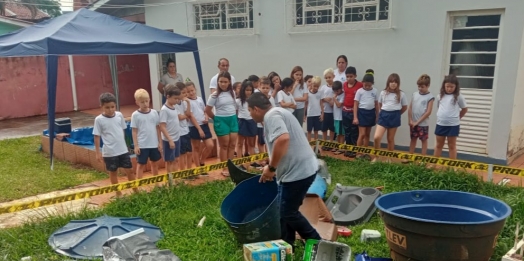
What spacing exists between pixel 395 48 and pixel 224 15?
4812 millimetres

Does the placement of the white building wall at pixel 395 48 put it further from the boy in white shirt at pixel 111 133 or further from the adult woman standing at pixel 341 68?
the boy in white shirt at pixel 111 133

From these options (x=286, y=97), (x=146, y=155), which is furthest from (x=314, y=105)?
(x=146, y=155)

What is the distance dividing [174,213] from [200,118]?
6.59 ft

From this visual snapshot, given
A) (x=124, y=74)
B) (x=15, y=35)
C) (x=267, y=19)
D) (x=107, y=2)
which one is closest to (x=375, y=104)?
(x=267, y=19)

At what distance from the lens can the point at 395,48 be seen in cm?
791

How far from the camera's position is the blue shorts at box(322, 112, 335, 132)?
26.1 ft

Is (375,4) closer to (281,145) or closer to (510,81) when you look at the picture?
(510,81)

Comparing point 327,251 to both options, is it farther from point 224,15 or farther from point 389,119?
point 224,15

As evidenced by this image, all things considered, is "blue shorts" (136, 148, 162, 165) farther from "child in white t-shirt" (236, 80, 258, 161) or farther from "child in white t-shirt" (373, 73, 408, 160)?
"child in white t-shirt" (373, 73, 408, 160)

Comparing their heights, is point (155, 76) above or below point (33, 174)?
above

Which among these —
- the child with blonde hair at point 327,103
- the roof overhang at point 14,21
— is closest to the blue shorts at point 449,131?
the child with blonde hair at point 327,103

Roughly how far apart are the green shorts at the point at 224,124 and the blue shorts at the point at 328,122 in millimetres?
2088

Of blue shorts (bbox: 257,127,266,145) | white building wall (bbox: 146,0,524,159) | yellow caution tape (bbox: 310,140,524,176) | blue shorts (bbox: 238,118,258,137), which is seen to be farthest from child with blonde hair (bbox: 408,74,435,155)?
blue shorts (bbox: 238,118,258,137)

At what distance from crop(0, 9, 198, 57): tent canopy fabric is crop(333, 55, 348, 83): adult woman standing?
3.00 metres
